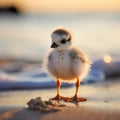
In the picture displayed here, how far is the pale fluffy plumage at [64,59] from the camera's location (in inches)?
233

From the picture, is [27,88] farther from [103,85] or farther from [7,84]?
[103,85]

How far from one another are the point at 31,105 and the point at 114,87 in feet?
6.79

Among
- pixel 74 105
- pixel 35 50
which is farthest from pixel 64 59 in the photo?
pixel 35 50

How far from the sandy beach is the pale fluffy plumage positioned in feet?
1.16

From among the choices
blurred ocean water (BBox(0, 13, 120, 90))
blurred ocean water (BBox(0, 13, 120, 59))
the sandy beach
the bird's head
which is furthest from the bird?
blurred ocean water (BBox(0, 13, 120, 59))

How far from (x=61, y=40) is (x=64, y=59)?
0.23 metres

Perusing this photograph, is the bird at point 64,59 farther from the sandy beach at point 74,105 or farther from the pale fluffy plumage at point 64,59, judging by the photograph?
the sandy beach at point 74,105

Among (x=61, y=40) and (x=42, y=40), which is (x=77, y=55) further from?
(x=42, y=40)

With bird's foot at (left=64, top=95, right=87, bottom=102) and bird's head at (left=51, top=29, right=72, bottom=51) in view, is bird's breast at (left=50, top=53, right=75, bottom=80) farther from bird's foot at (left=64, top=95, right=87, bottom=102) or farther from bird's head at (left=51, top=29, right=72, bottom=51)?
bird's foot at (left=64, top=95, right=87, bottom=102)

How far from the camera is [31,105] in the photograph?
5.12 m

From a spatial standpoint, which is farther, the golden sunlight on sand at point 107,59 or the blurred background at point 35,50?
the golden sunlight on sand at point 107,59

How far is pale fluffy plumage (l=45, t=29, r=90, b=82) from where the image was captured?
5914 millimetres

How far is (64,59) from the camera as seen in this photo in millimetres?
5918

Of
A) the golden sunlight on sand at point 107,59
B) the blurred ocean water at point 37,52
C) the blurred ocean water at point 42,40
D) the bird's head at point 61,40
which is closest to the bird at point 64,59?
the bird's head at point 61,40
